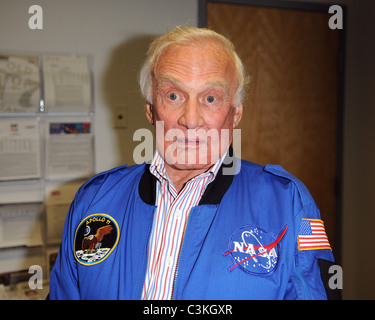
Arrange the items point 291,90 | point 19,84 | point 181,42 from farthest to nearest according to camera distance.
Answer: point 291,90 → point 19,84 → point 181,42

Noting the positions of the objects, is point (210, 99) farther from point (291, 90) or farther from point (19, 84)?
point (291, 90)

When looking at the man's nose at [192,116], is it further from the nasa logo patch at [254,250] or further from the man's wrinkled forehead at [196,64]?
the nasa logo patch at [254,250]

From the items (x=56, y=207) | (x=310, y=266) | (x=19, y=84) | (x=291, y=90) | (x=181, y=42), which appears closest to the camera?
(x=310, y=266)

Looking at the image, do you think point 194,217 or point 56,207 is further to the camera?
point 56,207

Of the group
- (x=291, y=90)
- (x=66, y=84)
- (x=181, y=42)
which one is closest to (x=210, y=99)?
(x=181, y=42)

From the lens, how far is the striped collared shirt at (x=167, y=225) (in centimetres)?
88

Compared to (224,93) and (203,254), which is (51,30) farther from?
(203,254)

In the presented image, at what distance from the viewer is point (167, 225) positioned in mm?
928

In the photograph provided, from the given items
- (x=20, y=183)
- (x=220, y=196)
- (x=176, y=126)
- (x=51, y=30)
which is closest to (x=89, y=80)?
(x=51, y=30)

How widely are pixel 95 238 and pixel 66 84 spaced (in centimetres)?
108

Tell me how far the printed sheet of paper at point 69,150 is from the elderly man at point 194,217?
2.82 ft

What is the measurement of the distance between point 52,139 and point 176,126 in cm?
105

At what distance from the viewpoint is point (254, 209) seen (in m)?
0.91

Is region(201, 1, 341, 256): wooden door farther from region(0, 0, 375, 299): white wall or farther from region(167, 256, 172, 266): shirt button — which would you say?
region(167, 256, 172, 266): shirt button
